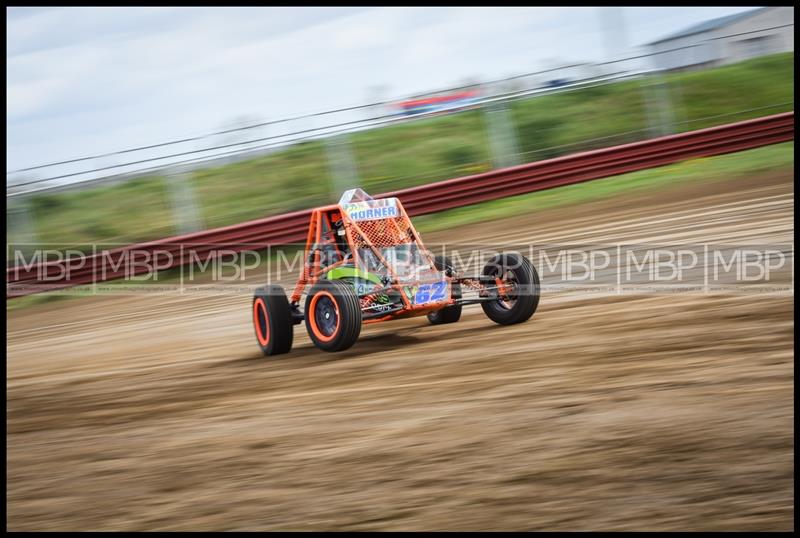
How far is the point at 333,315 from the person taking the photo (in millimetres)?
7277

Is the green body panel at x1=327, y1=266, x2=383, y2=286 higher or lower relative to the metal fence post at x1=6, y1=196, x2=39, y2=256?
lower

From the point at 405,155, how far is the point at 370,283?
12.0 m

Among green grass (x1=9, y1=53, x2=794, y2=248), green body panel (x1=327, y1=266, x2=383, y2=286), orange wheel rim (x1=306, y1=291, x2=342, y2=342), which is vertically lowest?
orange wheel rim (x1=306, y1=291, x2=342, y2=342)

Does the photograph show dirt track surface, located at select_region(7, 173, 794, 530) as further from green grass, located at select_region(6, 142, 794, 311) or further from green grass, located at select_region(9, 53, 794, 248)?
green grass, located at select_region(9, 53, 794, 248)

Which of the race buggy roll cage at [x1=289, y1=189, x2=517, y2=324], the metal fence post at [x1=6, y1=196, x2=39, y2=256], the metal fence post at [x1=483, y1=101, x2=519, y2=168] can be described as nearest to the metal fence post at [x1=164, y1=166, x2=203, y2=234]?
the metal fence post at [x1=6, y1=196, x2=39, y2=256]

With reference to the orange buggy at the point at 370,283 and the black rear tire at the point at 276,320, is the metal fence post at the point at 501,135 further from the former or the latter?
the black rear tire at the point at 276,320

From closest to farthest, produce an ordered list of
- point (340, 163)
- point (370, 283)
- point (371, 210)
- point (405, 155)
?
point (370, 283), point (371, 210), point (340, 163), point (405, 155)

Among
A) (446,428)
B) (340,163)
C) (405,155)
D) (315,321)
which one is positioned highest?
(405,155)

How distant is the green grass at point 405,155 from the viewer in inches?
601

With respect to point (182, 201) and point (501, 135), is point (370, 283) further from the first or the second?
point (501, 135)

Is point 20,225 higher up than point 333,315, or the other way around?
point 20,225

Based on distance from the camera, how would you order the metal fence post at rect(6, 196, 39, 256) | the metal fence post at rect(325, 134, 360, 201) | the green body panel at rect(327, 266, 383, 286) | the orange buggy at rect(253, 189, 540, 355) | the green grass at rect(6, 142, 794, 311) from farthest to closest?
1. the metal fence post at rect(325, 134, 360, 201)
2. the green grass at rect(6, 142, 794, 311)
3. the metal fence post at rect(6, 196, 39, 256)
4. the green body panel at rect(327, 266, 383, 286)
5. the orange buggy at rect(253, 189, 540, 355)

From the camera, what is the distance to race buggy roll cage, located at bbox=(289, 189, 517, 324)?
7184mm

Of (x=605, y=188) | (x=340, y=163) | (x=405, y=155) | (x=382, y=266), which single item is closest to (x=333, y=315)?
(x=382, y=266)
